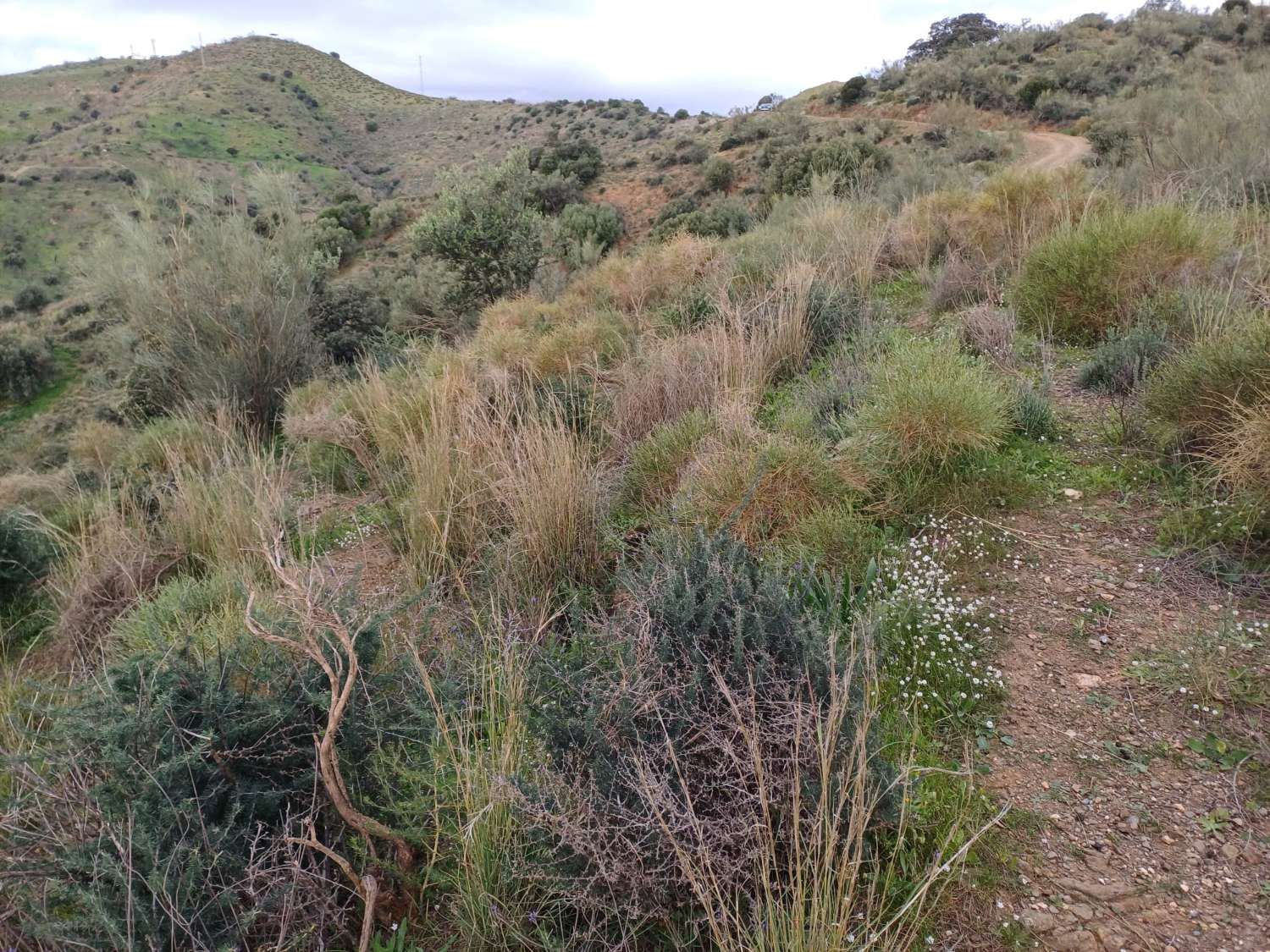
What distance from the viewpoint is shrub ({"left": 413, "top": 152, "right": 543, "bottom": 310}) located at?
12.1m

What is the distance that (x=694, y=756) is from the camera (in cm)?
183

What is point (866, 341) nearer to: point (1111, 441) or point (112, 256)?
point (1111, 441)

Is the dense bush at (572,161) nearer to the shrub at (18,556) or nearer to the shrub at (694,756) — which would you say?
the shrub at (18,556)

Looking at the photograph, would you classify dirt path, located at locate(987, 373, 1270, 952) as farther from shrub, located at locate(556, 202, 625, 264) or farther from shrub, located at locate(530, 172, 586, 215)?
shrub, located at locate(530, 172, 586, 215)

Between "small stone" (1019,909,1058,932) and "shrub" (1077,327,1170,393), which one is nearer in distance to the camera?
"small stone" (1019,909,1058,932)

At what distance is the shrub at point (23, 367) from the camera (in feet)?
61.6

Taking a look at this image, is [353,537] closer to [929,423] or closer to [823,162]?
[929,423]

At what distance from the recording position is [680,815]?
5.23ft

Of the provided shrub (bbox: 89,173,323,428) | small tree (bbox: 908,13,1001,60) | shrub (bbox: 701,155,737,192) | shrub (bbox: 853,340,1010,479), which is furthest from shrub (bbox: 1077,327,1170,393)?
small tree (bbox: 908,13,1001,60)

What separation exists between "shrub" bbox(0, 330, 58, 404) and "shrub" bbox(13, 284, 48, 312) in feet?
31.1

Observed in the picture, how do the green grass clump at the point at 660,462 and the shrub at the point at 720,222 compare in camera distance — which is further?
the shrub at the point at 720,222

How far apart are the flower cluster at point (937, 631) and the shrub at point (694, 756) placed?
536 mm

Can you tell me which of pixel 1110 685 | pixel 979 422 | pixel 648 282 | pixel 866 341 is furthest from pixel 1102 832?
pixel 648 282

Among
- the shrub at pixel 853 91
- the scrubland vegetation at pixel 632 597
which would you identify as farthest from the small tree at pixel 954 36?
the scrubland vegetation at pixel 632 597
